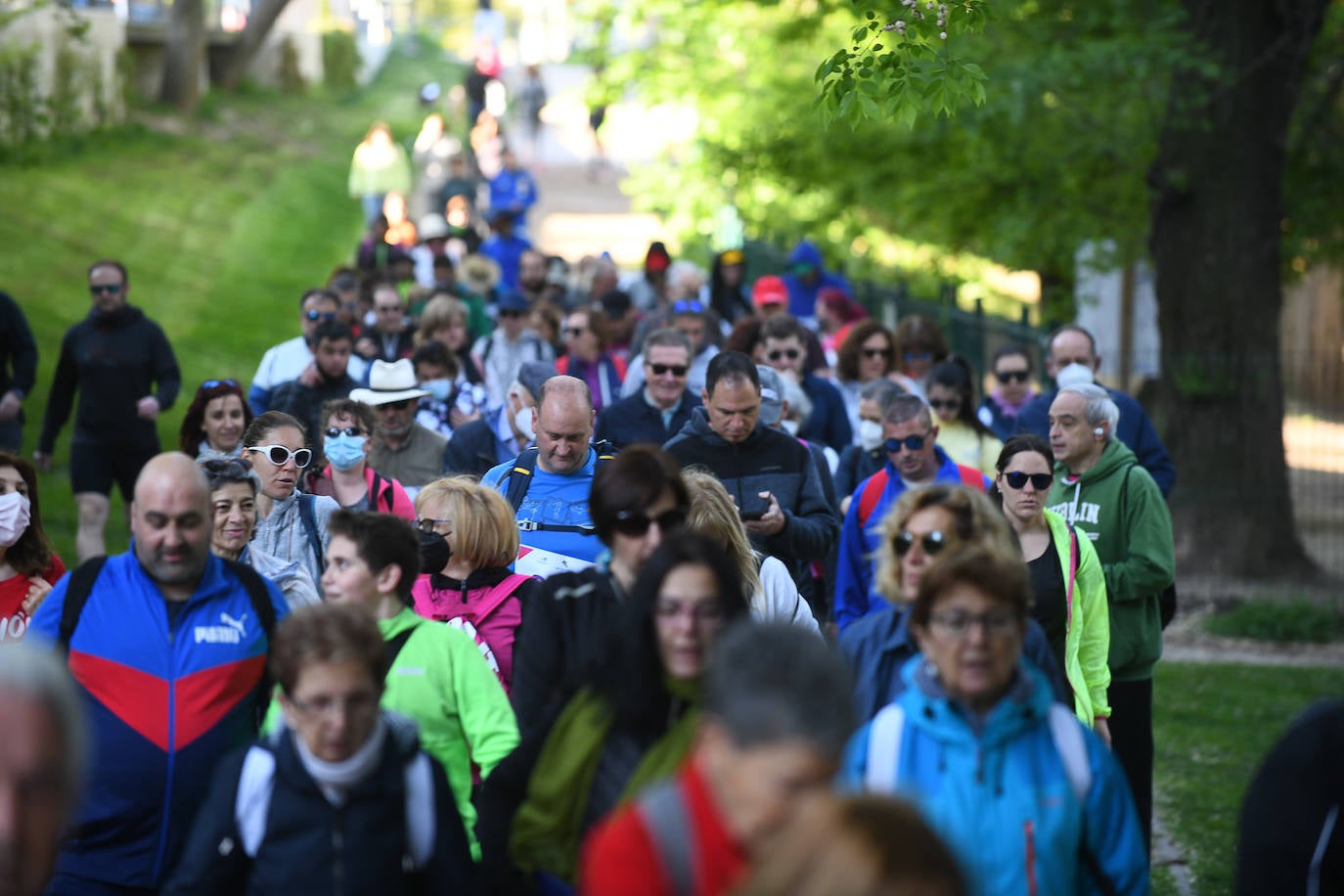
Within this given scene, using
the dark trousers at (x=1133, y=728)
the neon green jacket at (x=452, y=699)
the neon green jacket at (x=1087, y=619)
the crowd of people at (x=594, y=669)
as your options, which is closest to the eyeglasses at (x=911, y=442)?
the crowd of people at (x=594, y=669)

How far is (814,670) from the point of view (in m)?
3.34

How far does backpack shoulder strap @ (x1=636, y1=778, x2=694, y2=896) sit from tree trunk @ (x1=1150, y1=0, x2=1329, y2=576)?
42.5 feet

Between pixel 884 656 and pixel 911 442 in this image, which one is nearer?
pixel 884 656

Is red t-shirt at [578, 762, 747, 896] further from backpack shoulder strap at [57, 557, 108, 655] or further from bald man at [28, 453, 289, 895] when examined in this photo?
backpack shoulder strap at [57, 557, 108, 655]

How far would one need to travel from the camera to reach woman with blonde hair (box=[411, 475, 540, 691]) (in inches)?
236

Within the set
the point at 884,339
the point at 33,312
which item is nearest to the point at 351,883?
the point at 884,339

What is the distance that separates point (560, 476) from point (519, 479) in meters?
0.17

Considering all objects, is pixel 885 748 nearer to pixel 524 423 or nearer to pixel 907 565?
pixel 907 565

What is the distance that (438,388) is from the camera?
35.5 feet

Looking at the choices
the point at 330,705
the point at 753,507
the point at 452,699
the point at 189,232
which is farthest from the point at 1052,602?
the point at 189,232

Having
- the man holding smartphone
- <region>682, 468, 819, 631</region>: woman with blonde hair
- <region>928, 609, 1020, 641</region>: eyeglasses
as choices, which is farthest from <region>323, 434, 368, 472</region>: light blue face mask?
<region>928, 609, 1020, 641</region>: eyeglasses

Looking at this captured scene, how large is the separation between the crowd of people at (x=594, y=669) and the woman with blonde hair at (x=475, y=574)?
0.04ft

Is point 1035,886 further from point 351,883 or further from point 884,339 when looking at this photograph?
point 884,339

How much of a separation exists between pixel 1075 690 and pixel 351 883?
3114mm
